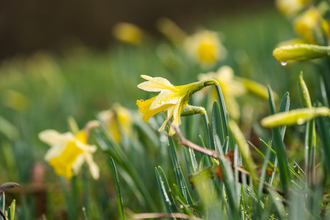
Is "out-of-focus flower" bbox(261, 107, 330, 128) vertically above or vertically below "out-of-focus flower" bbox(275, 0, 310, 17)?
below

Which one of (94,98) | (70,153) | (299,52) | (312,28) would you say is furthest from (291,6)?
(94,98)

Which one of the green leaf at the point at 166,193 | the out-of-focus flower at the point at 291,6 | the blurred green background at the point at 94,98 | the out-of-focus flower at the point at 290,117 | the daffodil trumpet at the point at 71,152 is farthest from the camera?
the out-of-focus flower at the point at 291,6

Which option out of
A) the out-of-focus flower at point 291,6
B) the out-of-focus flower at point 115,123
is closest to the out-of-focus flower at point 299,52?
the out-of-focus flower at point 115,123

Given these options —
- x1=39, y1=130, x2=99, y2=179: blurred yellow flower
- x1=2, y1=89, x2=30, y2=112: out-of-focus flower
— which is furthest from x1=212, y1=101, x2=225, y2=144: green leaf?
x1=2, y1=89, x2=30, y2=112: out-of-focus flower

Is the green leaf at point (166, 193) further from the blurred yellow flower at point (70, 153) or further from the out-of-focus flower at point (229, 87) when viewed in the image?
the out-of-focus flower at point (229, 87)

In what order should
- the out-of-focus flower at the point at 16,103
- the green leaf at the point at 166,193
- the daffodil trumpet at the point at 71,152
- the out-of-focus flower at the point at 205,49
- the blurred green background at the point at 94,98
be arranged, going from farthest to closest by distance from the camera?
1. the out-of-focus flower at the point at 16,103
2. the out-of-focus flower at the point at 205,49
3. the blurred green background at the point at 94,98
4. the daffodil trumpet at the point at 71,152
5. the green leaf at the point at 166,193

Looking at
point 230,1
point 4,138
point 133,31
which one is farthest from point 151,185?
point 230,1

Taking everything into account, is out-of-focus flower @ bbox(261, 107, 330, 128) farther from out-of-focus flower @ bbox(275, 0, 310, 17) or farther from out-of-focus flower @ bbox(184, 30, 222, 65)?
out-of-focus flower @ bbox(184, 30, 222, 65)
